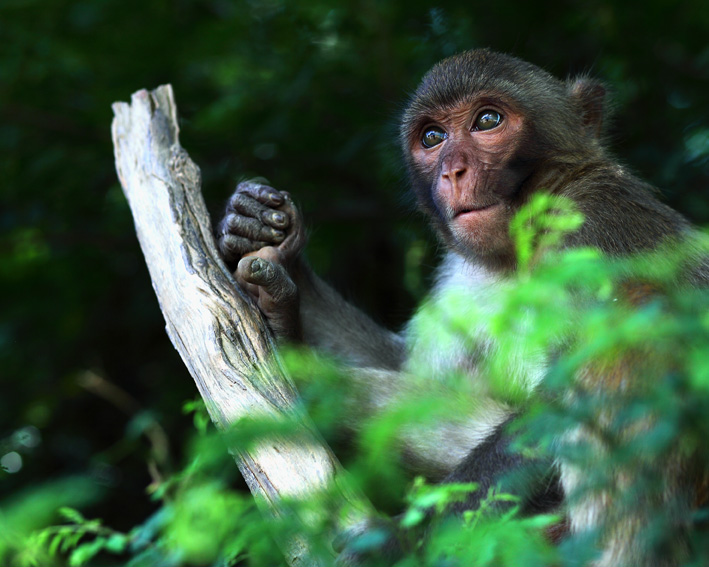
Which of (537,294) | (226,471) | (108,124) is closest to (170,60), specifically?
(108,124)

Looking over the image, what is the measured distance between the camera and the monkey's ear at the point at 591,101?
4.75m

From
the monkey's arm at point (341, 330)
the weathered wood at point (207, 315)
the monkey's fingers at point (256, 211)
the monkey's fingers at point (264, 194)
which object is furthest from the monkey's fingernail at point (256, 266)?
the monkey's arm at point (341, 330)

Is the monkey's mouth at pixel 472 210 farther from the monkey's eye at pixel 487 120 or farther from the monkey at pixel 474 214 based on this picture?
the monkey's eye at pixel 487 120

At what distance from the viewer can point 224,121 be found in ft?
20.1

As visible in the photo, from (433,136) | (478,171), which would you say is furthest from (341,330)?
(478,171)

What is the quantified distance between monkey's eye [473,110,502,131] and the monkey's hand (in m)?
1.09

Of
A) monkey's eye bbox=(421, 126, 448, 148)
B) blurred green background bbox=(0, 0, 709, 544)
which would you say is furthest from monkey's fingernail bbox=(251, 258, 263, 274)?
blurred green background bbox=(0, 0, 709, 544)

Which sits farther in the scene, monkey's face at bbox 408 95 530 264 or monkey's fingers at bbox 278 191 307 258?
monkey's fingers at bbox 278 191 307 258

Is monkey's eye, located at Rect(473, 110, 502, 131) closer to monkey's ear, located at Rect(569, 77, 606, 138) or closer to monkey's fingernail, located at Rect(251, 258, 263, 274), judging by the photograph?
monkey's ear, located at Rect(569, 77, 606, 138)

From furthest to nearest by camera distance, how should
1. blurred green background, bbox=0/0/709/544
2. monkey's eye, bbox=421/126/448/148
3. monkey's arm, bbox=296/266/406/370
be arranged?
blurred green background, bbox=0/0/709/544 < monkey's arm, bbox=296/266/406/370 < monkey's eye, bbox=421/126/448/148

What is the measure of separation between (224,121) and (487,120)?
2.42 metres

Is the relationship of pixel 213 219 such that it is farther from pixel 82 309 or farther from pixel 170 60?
pixel 82 309

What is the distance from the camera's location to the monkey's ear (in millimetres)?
4746

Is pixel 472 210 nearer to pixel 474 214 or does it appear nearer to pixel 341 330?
pixel 474 214
